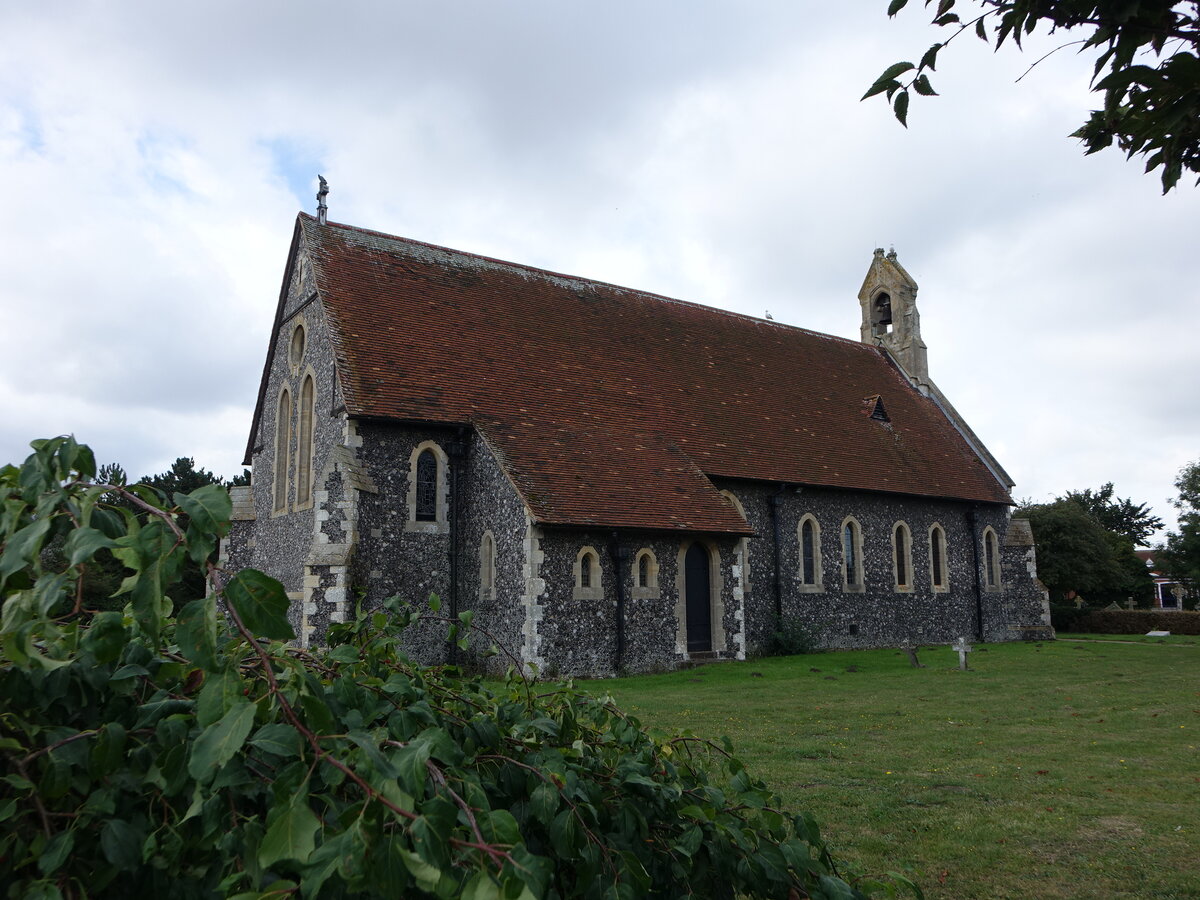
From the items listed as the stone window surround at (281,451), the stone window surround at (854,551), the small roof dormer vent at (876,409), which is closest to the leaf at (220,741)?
the stone window surround at (281,451)

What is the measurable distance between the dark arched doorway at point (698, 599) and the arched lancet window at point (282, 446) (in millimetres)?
9921

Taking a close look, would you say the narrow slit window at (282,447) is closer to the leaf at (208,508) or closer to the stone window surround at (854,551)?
the stone window surround at (854,551)

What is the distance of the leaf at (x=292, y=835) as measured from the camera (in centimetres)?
158

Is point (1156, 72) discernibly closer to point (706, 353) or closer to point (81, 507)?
point (81, 507)

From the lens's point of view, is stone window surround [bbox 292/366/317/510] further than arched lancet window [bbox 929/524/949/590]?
No

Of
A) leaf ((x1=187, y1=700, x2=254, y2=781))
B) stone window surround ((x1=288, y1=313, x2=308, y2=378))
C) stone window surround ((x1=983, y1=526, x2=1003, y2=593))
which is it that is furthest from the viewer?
stone window surround ((x1=983, y1=526, x2=1003, y2=593))

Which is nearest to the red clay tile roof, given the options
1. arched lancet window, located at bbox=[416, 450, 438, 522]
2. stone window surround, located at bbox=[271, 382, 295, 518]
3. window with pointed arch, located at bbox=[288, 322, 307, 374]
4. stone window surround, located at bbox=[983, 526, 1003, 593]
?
arched lancet window, located at bbox=[416, 450, 438, 522]

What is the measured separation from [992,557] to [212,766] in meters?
30.5

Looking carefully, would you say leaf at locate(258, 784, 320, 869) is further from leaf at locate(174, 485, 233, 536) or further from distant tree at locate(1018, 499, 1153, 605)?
distant tree at locate(1018, 499, 1153, 605)

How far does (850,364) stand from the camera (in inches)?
1183

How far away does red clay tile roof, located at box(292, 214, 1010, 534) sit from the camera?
1822 cm

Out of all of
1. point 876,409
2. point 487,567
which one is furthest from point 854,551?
point 487,567

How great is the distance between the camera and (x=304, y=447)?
2022 cm

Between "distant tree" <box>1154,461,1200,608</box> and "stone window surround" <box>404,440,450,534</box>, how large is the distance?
3141 centimetres
